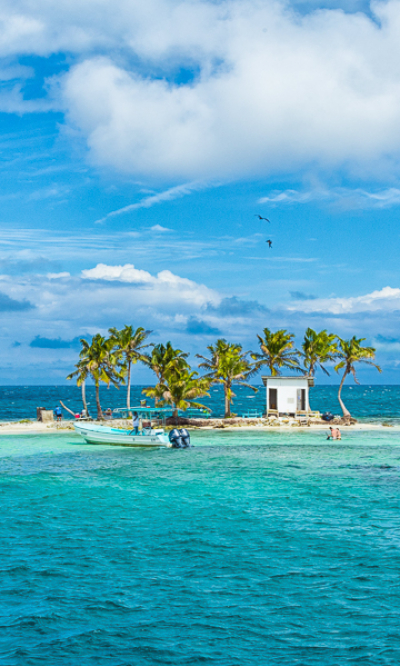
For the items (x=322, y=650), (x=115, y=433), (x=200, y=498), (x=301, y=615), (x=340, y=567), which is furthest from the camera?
(x=115, y=433)

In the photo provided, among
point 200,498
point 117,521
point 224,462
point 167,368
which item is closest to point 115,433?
point 224,462

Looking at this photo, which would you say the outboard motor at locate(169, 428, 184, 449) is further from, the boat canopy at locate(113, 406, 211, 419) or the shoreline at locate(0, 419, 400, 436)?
the shoreline at locate(0, 419, 400, 436)

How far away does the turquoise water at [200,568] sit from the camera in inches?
464

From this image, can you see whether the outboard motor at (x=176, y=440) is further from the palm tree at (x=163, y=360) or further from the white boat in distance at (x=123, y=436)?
the palm tree at (x=163, y=360)

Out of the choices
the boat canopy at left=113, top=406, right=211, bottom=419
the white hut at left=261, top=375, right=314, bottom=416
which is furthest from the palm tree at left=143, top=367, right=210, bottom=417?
the white hut at left=261, top=375, right=314, bottom=416

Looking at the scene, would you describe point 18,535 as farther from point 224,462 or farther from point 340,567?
point 224,462

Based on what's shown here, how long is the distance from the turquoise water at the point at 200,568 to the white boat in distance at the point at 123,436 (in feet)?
45.0

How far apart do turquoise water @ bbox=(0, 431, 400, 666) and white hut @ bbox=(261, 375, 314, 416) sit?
3301 centimetres

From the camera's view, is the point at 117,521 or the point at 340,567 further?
the point at 117,521

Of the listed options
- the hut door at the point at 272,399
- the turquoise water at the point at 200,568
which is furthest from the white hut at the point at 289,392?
the turquoise water at the point at 200,568

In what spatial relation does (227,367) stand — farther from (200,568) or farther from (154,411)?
(200,568)

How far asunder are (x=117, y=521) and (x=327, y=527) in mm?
7954

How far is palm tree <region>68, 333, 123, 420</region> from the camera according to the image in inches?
2382

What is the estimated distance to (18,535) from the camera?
19672 millimetres
